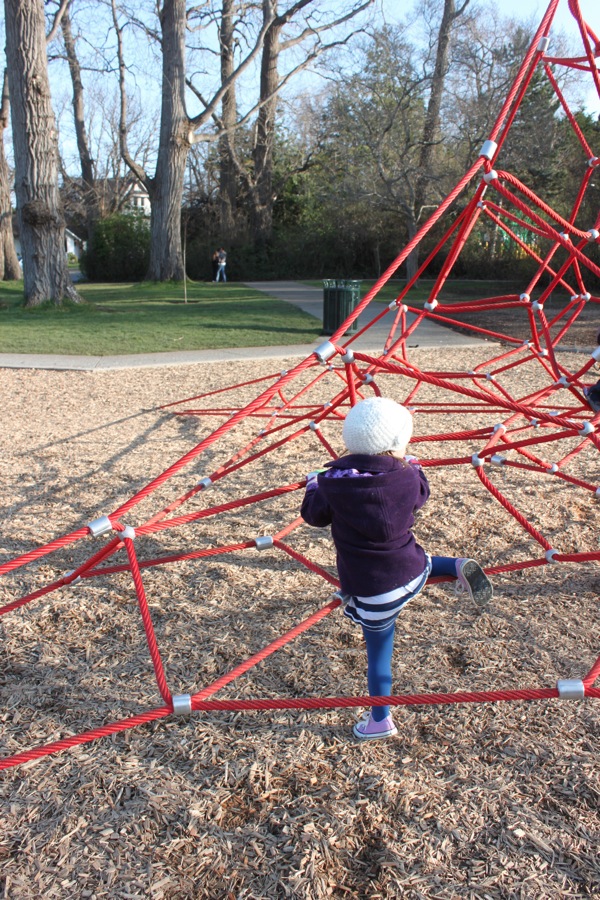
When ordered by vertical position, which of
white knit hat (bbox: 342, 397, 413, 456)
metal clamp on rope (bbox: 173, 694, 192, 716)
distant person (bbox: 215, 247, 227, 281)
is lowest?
metal clamp on rope (bbox: 173, 694, 192, 716)

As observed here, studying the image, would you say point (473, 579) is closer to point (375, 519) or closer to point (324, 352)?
point (375, 519)

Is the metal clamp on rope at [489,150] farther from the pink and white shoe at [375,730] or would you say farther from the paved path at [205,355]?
the paved path at [205,355]

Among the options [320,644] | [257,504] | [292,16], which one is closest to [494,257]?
[292,16]

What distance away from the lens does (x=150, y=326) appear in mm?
11594

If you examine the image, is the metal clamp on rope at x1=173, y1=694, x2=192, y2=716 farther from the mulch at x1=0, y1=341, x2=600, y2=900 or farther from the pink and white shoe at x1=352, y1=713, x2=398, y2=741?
the pink and white shoe at x1=352, y1=713, x2=398, y2=741

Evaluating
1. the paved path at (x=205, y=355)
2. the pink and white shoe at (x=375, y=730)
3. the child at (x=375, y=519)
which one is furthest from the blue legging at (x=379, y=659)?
the paved path at (x=205, y=355)

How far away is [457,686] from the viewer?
2.39 meters

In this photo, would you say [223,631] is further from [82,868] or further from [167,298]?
[167,298]

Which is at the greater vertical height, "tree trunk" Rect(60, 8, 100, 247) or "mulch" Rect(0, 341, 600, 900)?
"tree trunk" Rect(60, 8, 100, 247)

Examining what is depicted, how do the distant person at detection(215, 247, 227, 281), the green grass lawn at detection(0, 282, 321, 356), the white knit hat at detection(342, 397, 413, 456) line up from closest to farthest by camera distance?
1. the white knit hat at detection(342, 397, 413, 456)
2. the green grass lawn at detection(0, 282, 321, 356)
3. the distant person at detection(215, 247, 227, 281)

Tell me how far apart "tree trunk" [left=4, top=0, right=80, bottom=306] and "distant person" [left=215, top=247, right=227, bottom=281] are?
12.3m

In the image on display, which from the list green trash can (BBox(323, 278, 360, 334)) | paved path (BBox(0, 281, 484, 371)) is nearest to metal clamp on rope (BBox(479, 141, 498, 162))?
paved path (BBox(0, 281, 484, 371))

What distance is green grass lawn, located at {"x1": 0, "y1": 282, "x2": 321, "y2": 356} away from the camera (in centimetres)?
961

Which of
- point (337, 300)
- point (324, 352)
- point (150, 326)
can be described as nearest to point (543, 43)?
point (324, 352)
